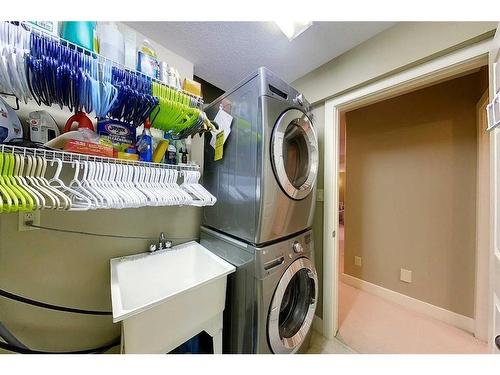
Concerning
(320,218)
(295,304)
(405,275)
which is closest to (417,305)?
(405,275)

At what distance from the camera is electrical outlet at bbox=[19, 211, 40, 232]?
28.0 inches

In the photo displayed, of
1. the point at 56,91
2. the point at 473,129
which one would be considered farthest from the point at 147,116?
the point at 473,129

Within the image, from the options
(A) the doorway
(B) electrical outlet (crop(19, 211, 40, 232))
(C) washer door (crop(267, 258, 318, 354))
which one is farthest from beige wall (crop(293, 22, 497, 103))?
(B) electrical outlet (crop(19, 211, 40, 232))

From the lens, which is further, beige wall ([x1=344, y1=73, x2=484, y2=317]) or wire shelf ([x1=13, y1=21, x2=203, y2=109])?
beige wall ([x1=344, y1=73, x2=484, y2=317])

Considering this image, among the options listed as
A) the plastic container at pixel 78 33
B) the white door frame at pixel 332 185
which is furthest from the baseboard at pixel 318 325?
the plastic container at pixel 78 33

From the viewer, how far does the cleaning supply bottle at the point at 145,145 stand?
0.84 meters

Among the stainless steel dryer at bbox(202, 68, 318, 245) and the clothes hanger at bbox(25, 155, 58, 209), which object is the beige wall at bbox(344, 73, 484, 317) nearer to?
the stainless steel dryer at bbox(202, 68, 318, 245)

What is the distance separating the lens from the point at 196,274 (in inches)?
41.2

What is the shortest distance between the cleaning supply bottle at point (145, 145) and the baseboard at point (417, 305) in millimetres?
2383

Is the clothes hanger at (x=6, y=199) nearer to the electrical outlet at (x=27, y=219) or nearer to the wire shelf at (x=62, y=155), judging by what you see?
the wire shelf at (x=62, y=155)

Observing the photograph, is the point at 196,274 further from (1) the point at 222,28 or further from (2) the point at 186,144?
(1) the point at 222,28

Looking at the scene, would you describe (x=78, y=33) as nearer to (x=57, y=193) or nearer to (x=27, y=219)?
(x=57, y=193)

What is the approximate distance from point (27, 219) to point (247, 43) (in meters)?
1.35

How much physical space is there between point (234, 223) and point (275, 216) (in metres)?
0.22
